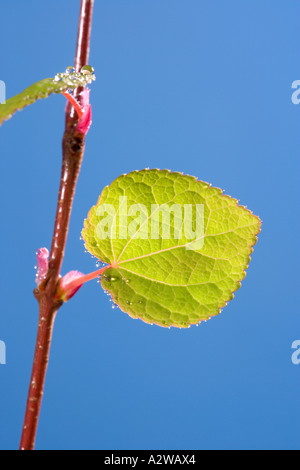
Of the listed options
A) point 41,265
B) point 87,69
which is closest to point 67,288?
point 41,265

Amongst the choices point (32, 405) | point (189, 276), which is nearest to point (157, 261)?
point (189, 276)

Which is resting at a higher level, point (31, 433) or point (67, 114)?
point (67, 114)

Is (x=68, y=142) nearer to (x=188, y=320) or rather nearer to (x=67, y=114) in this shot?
(x=67, y=114)

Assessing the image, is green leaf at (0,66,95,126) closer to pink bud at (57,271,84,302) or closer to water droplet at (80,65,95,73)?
water droplet at (80,65,95,73)

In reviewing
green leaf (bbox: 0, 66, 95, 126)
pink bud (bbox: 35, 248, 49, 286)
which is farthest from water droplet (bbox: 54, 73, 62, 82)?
pink bud (bbox: 35, 248, 49, 286)

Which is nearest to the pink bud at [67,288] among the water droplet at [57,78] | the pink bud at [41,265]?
the pink bud at [41,265]

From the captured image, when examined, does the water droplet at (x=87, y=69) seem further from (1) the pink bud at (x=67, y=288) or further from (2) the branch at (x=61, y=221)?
(1) the pink bud at (x=67, y=288)
